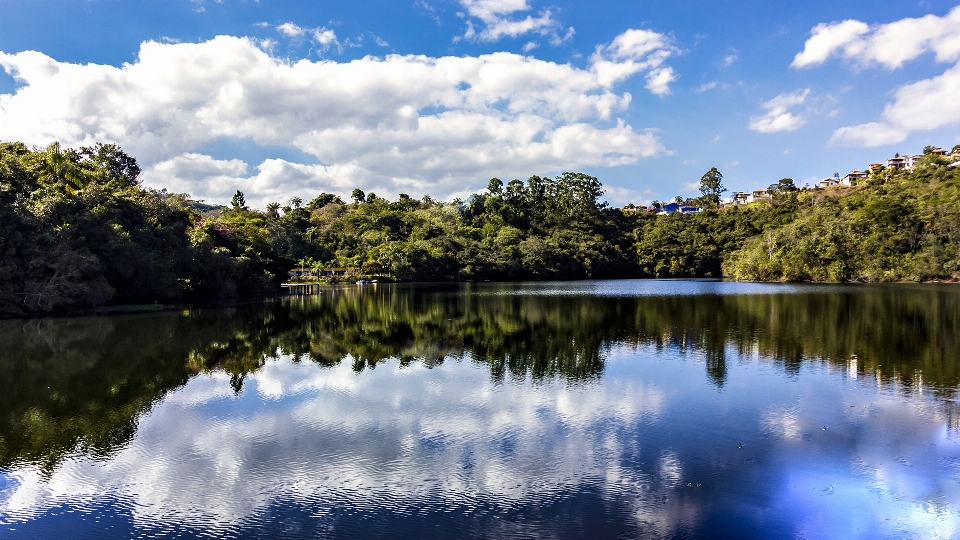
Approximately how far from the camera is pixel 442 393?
46.1ft

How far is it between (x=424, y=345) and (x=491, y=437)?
1171 centimetres

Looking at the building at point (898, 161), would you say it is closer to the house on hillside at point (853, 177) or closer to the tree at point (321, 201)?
the house on hillside at point (853, 177)

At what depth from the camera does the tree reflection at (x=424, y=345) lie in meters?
13.3

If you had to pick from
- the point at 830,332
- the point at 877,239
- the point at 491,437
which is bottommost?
the point at 491,437

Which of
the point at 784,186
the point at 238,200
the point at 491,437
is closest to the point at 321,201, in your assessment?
the point at 238,200

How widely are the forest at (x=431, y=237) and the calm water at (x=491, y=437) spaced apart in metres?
13.2

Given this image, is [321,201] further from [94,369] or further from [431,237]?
[94,369]

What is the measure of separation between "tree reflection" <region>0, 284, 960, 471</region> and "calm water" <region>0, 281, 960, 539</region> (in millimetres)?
142

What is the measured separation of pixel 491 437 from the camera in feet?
34.4

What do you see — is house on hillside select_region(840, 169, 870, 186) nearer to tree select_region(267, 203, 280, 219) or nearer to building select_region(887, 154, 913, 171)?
building select_region(887, 154, 913, 171)

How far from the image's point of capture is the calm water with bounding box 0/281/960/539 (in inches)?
291

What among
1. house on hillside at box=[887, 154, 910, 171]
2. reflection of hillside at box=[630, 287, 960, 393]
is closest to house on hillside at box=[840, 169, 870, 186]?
house on hillside at box=[887, 154, 910, 171]

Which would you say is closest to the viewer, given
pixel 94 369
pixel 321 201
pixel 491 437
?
pixel 491 437

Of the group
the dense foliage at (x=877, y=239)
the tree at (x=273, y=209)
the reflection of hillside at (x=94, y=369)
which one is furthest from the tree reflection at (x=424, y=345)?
the tree at (x=273, y=209)
